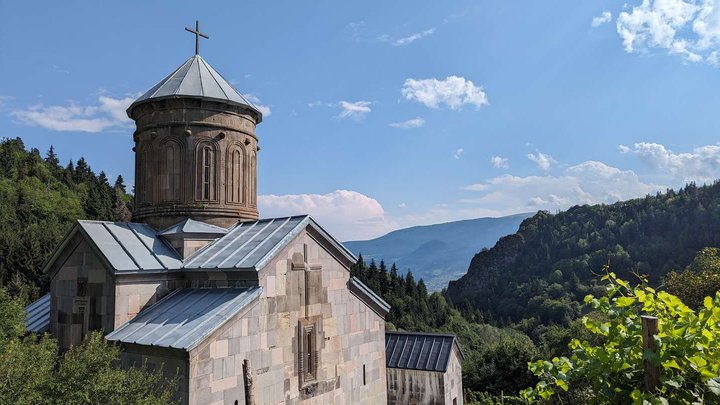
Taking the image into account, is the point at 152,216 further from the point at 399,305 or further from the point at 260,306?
the point at 399,305

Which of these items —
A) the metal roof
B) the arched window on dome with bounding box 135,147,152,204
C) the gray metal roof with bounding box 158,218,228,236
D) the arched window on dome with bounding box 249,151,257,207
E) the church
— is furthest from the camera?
the metal roof

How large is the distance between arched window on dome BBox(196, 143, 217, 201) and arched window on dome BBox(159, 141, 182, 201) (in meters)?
0.43

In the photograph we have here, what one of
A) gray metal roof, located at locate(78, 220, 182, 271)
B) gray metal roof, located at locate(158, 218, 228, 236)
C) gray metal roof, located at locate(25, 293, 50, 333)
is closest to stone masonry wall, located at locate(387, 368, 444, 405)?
gray metal roof, located at locate(158, 218, 228, 236)

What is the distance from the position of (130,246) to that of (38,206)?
40.9 m

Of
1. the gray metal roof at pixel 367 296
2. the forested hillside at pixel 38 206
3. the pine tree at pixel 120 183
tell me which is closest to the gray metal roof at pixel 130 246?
the gray metal roof at pixel 367 296

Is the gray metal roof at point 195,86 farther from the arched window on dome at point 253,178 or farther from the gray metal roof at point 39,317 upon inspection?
the gray metal roof at point 39,317

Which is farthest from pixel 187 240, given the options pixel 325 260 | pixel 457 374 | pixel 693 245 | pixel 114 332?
pixel 693 245

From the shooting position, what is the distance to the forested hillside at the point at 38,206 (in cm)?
2566

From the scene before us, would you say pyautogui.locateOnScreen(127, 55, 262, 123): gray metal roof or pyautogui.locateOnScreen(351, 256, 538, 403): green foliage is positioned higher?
pyautogui.locateOnScreen(127, 55, 262, 123): gray metal roof

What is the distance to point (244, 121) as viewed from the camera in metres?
10.5

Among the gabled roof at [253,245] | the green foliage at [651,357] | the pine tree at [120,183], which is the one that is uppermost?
the pine tree at [120,183]

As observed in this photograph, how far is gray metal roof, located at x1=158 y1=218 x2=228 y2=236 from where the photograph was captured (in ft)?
29.2

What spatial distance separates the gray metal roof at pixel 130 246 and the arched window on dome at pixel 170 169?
40.6 inches

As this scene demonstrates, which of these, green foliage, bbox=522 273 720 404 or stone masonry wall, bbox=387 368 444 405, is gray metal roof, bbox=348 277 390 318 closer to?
green foliage, bbox=522 273 720 404
